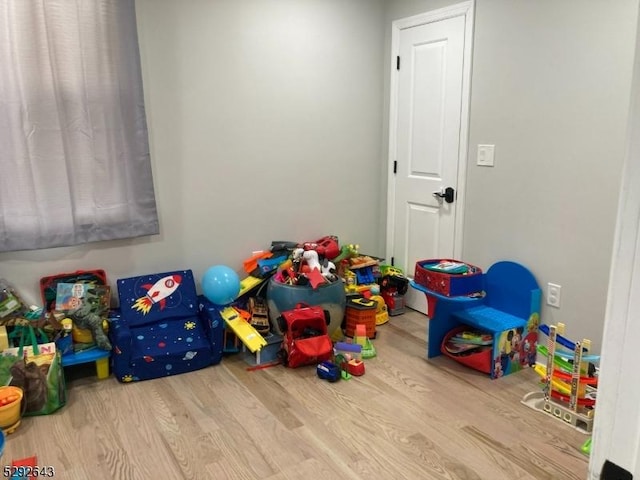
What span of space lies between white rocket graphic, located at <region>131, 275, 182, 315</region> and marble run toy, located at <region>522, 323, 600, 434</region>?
2075 mm

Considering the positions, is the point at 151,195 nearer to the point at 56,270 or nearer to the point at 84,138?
the point at 84,138

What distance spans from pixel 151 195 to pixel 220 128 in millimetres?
633

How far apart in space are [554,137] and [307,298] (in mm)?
1653

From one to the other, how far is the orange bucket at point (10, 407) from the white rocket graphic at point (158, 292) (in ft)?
2.60

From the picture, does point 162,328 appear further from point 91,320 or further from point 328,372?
point 328,372

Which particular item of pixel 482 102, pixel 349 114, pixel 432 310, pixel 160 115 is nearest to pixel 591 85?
pixel 482 102

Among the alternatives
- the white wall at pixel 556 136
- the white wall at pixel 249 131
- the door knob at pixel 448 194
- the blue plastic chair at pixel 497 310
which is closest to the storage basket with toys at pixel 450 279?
the blue plastic chair at pixel 497 310

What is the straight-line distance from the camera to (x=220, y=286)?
3180mm

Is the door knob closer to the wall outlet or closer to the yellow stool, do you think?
the wall outlet

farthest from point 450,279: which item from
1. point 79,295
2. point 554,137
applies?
point 79,295

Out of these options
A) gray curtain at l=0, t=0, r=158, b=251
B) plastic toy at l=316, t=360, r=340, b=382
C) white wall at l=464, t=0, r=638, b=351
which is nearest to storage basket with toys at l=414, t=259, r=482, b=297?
white wall at l=464, t=0, r=638, b=351

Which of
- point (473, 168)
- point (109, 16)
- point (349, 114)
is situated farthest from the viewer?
point (349, 114)

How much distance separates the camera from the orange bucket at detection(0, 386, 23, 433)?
2.40 meters

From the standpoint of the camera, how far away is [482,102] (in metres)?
3.27
